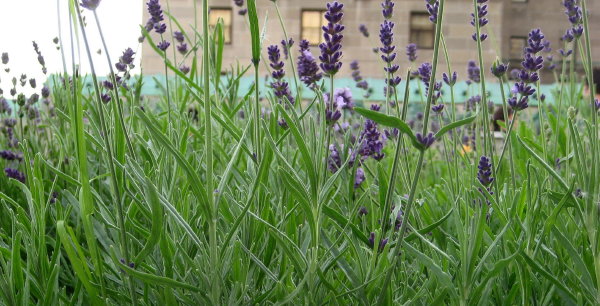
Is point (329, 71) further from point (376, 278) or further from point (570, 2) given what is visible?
point (570, 2)

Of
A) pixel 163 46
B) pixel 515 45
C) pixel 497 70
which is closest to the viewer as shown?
pixel 497 70

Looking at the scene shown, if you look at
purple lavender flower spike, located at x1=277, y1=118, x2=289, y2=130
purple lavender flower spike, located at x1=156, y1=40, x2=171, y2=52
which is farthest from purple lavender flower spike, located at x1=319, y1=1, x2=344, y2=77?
purple lavender flower spike, located at x1=156, y1=40, x2=171, y2=52

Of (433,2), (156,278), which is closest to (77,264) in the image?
(156,278)

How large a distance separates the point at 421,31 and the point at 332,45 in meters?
19.3

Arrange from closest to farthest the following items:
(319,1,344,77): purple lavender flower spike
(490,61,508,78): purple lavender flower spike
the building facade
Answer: (319,1,344,77): purple lavender flower spike → (490,61,508,78): purple lavender flower spike → the building facade

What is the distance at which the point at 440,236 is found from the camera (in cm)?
139

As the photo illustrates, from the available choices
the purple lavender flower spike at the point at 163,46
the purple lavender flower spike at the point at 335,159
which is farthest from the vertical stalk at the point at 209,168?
the purple lavender flower spike at the point at 163,46

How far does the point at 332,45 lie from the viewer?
1094mm

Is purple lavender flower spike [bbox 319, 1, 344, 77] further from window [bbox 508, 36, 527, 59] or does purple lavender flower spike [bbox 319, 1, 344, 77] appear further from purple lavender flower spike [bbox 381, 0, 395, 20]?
window [bbox 508, 36, 527, 59]

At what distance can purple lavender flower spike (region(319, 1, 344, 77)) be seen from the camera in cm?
107

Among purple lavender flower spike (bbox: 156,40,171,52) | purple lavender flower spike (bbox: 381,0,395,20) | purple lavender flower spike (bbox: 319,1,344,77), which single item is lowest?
purple lavender flower spike (bbox: 319,1,344,77)

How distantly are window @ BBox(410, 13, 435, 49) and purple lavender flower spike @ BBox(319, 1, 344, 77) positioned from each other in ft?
62.1

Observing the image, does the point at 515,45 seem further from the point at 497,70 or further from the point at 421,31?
the point at 497,70

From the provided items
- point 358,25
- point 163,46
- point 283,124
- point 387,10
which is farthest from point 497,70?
point 358,25
